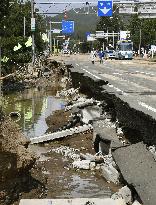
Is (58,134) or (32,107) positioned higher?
(58,134)

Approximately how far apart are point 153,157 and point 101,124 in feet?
19.1

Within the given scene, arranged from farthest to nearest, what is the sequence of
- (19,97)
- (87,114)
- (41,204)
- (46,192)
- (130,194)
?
(19,97) → (87,114) → (46,192) → (130,194) → (41,204)

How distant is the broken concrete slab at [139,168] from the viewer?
871 centimetres

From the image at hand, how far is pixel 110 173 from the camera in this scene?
11703mm

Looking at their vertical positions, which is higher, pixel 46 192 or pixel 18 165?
pixel 18 165

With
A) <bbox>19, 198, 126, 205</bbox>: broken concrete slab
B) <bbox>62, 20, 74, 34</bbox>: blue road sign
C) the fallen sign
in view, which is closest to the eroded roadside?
the fallen sign

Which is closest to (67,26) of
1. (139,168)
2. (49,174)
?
(49,174)

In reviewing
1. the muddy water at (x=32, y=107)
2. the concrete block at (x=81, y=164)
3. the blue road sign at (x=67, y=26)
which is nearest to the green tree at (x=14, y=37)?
the muddy water at (x=32, y=107)

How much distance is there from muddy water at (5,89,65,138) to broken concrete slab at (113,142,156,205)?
26.8 feet

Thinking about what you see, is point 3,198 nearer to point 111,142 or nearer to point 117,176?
point 117,176

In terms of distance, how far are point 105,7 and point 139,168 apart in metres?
36.2

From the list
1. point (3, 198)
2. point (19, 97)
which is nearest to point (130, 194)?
point (3, 198)

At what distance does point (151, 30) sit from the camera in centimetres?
9662

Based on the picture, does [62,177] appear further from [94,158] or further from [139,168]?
[139,168]
